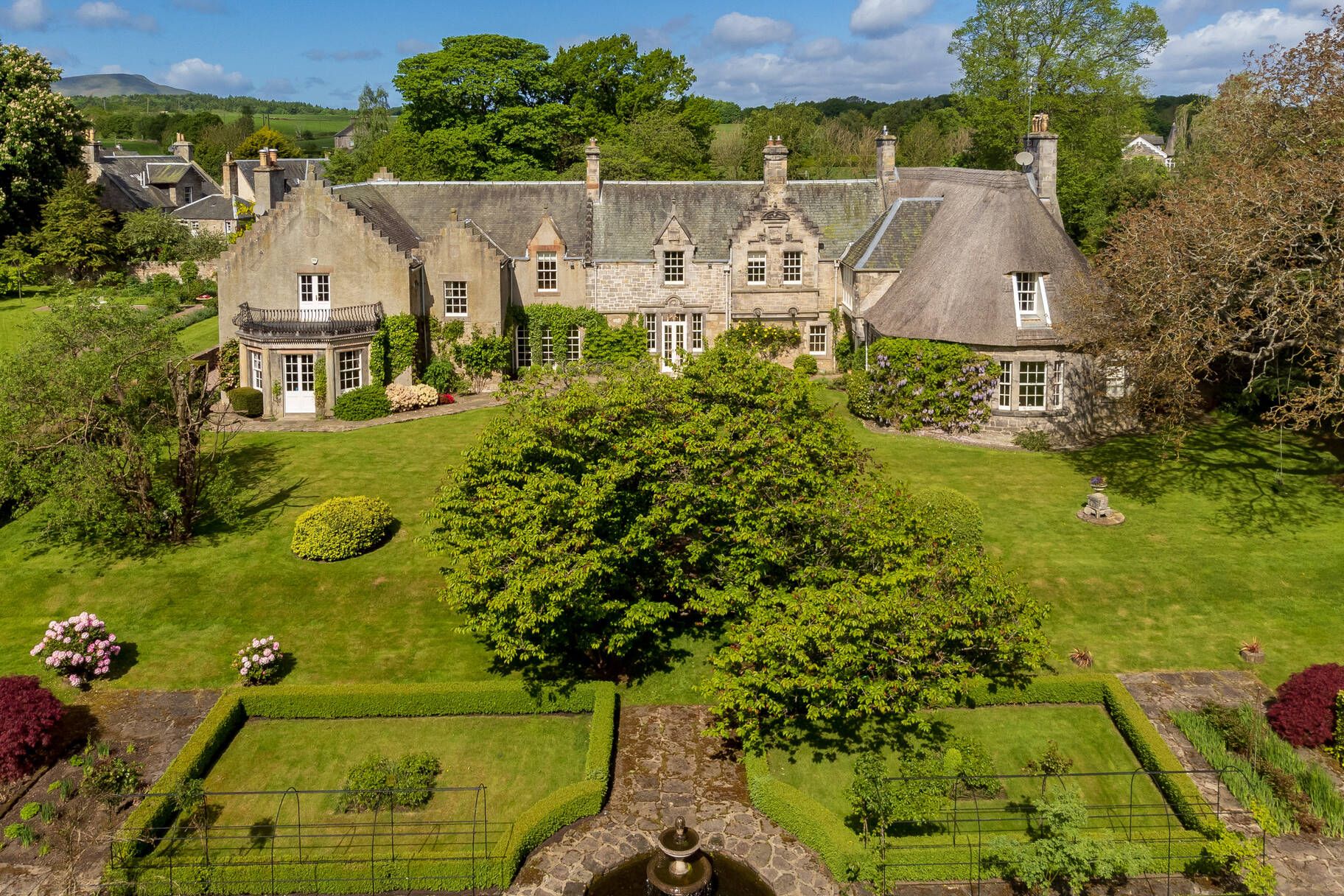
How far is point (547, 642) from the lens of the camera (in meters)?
22.2

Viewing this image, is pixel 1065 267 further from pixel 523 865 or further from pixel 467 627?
pixel 523 865

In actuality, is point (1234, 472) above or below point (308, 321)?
below

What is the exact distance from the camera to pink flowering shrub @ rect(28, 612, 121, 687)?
2295 centimetres

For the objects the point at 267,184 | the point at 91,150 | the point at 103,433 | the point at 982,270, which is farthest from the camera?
the point at 91,150

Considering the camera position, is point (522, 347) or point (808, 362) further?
point (522, 347)

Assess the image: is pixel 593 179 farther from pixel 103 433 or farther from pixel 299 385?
pixel 103 433

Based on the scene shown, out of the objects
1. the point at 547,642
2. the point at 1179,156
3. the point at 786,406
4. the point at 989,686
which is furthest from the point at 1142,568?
the point at 1179,156

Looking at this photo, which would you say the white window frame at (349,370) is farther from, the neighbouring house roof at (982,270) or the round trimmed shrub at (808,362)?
the neighbouring house roof at (982,270)

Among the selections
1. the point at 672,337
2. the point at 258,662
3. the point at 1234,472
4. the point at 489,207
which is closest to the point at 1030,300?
the point at 1234,472

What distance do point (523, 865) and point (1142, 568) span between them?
1889 centimetres

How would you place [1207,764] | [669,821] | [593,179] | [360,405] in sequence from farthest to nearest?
[593,179] < [360,405] < [1207,764] < [669,821]

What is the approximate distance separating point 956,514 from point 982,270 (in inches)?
633

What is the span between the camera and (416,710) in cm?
2244

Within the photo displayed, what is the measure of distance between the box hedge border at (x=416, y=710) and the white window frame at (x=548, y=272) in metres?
28.5
